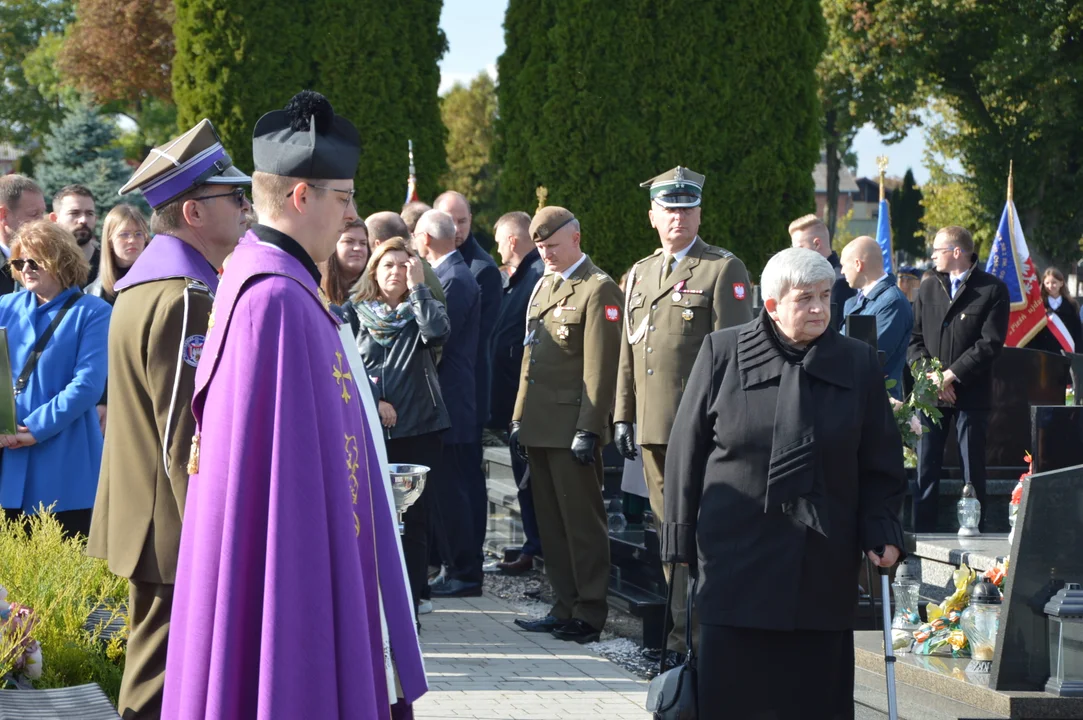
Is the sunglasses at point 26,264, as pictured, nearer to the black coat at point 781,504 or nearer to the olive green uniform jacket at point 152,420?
the olive green uniform jacket at point 152,420

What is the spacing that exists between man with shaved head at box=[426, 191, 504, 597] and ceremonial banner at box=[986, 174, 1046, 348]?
17.4 feet

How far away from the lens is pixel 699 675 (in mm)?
4855

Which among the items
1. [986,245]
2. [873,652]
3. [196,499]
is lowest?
[873,652]

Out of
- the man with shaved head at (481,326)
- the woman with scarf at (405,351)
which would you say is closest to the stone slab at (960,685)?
the woman with scarf at (405,351)

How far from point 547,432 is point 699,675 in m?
2.93

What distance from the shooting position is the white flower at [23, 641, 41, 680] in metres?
4.50

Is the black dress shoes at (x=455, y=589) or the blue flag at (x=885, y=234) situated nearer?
the black dress shoes at (x=455, y=589)

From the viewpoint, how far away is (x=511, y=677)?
6.82m

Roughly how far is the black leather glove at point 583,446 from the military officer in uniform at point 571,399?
3 cm

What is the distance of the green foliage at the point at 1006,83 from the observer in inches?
1233

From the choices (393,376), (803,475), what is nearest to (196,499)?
(803,475)

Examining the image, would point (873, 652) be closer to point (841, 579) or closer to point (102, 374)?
point (841, 579)

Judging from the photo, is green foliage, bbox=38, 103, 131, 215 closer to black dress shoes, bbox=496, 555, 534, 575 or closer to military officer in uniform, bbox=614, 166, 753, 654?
black dress shoes, bbox=496, 555, 534, 575

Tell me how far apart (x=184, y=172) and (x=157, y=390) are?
2.27 ft
